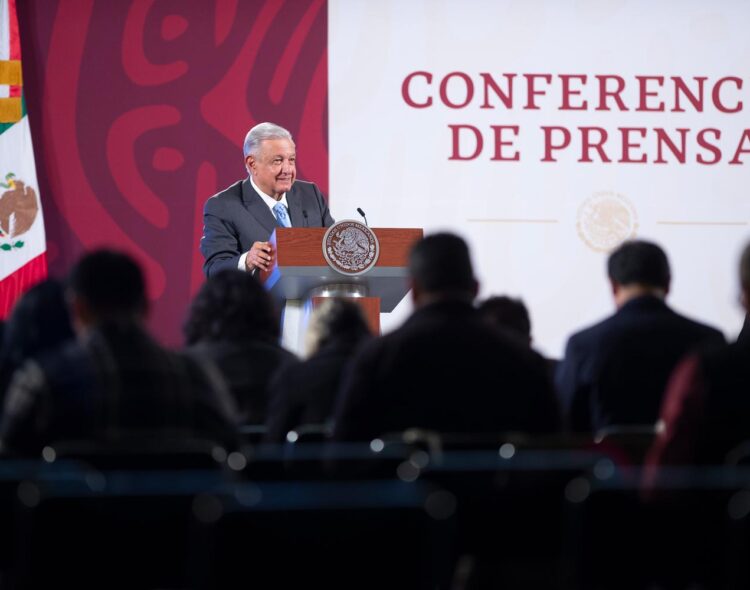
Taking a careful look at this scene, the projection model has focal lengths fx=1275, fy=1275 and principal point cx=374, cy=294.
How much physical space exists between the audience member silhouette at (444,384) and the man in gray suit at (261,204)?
3.35 metres

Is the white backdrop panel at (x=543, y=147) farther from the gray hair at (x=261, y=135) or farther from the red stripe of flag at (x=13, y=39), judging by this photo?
the red stripe of flag at (x=13, y=39)

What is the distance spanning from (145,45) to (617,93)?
9.98 feet

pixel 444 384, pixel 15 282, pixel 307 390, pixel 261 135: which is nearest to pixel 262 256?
pixel 261 135

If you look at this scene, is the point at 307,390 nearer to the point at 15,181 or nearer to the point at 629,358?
the point at 629,358

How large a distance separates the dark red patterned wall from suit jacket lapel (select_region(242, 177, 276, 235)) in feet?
5.13

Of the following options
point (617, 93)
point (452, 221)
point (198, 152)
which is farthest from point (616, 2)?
point (198, 152)

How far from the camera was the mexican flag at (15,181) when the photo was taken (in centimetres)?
779

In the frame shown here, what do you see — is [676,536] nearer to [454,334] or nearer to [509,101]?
[454,334]

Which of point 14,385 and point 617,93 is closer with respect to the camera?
point 14,385

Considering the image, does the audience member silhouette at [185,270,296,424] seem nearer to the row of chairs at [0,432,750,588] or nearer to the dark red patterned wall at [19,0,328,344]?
the row of chairs at [0,432,750,588]

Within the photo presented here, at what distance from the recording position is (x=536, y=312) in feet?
26.9

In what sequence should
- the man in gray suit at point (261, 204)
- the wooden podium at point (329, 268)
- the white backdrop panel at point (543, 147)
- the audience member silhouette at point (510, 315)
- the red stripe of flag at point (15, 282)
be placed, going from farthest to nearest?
the white backdrop panel at point (543, 147) < the red stripe of flag at point (15, 282) < the man in gray suit at point (261, 204) < the wooden podium at point (329, 268) < the audience member silhouette at point (510, 315)

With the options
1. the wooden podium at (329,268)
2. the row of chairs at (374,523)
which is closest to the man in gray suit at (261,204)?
the wooden podium at (329,268)

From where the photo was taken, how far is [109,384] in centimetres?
277
